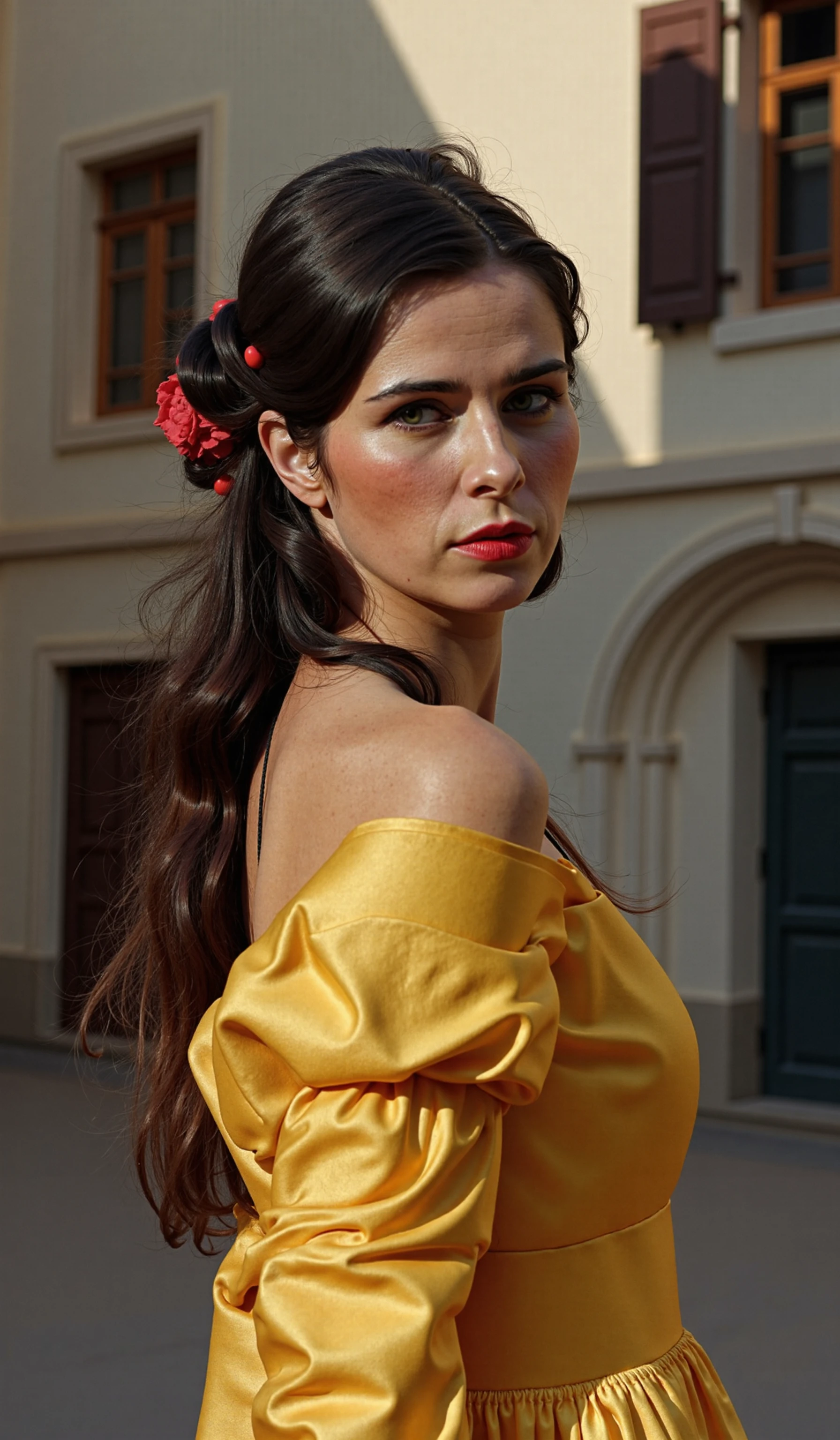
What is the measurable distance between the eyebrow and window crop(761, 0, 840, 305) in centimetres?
750

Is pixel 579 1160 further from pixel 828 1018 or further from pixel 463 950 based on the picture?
pixel 828 1018

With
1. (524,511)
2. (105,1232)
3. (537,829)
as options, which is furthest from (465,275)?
(105,1232)

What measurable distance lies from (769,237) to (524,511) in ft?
25.7

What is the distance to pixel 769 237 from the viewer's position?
27.6 feet

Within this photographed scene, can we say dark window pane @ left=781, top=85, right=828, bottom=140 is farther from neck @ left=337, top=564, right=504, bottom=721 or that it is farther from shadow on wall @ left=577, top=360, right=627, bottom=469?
neck @ left=337, top=564, right=504, bottom=721

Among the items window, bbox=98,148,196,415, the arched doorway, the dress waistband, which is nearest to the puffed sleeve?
the dress waistband

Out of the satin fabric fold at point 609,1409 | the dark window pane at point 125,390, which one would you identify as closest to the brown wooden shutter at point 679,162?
the dark window pane at point 125,390

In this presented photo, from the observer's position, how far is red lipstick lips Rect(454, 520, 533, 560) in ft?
3.80

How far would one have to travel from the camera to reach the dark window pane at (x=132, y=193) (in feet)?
36.8

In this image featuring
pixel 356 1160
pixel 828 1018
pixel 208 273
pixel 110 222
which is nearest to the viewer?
pixel 356 1160

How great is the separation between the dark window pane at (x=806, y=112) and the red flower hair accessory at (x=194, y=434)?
760 cm

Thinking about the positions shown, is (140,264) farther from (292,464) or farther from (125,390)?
(292,464)

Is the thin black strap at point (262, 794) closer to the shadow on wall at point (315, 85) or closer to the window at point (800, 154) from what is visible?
the window at point (800, 154)

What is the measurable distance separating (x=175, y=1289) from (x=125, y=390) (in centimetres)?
741
